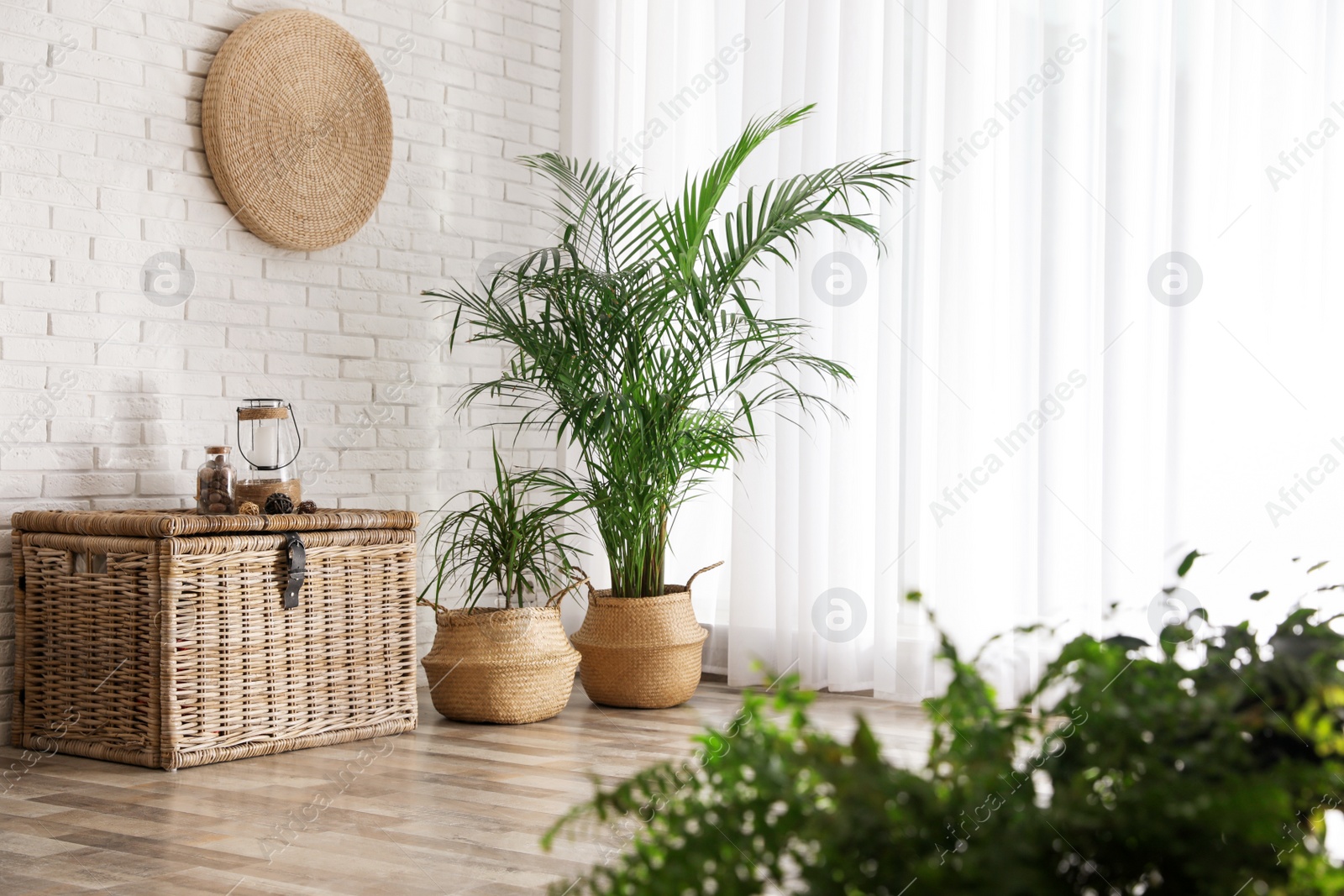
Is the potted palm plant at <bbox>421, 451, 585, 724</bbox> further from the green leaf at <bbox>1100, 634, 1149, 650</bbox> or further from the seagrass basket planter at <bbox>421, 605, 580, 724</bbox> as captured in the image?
the green leaf at <bbox>1100, 634, 1149, 650</bbox>

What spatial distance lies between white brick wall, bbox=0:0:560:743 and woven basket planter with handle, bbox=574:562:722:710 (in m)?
0.77

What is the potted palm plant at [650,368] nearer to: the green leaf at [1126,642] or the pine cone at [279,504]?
the pine cone at [279,504]

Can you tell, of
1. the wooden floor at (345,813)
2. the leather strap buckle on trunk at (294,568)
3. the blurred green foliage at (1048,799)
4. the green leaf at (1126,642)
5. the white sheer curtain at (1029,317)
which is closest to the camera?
the blurred green foliage at (1048,799)

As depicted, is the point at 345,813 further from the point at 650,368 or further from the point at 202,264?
the point at 202,264

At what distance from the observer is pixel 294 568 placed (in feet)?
9.58

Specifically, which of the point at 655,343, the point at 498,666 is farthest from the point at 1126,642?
the point at 655,343

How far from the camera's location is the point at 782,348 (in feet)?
→ 11.7

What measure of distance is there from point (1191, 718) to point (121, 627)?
102 inches

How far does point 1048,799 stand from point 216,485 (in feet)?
8.71

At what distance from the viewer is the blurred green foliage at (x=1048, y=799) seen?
58 cm

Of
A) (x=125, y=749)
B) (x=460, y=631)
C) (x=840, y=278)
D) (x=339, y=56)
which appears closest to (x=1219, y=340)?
(x=840, y=278)

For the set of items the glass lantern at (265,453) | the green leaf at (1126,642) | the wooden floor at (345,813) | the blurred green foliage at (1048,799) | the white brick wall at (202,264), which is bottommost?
the wooden floor at (345,813)

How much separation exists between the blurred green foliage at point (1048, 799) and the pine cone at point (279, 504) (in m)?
2.42

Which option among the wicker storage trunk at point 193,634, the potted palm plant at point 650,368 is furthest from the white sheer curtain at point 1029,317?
the wicker storage trunk at point 193,634
